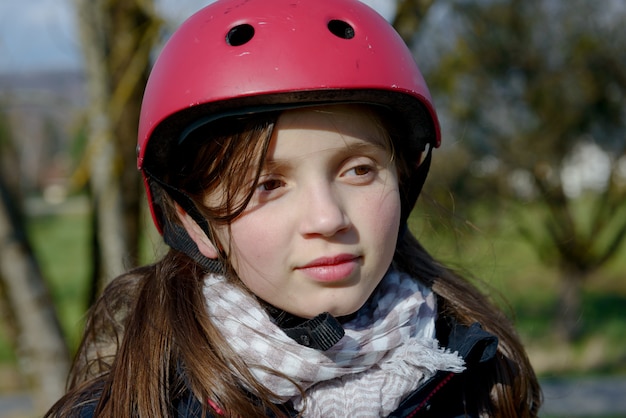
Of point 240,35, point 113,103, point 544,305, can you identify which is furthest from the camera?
point 544,305

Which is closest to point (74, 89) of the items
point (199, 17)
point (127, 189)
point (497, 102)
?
point (127, 189)

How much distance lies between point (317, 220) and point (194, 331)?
16.3 inches

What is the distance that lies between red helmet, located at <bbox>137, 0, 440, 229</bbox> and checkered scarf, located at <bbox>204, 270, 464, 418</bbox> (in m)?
0.46

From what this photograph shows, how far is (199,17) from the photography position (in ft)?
6.62

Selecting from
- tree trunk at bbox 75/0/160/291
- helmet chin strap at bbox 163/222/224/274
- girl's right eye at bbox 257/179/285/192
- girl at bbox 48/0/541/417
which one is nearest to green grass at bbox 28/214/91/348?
tree trunk at bbox 75/0/160/291

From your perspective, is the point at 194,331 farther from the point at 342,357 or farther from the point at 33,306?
the point at 33,306

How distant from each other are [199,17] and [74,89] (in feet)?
10.6

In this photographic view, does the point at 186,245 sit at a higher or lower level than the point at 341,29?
lower

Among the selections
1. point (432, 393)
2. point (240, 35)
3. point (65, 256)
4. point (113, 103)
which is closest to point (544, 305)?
point (113, 103)

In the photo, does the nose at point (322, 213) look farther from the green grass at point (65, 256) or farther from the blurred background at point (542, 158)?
the green grass at point (65, 256)

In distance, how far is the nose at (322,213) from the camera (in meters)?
1.69

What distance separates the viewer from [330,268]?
5.71ft

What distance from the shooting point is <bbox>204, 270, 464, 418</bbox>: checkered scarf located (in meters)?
1.77

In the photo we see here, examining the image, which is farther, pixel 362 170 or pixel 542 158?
pixel 542 158
